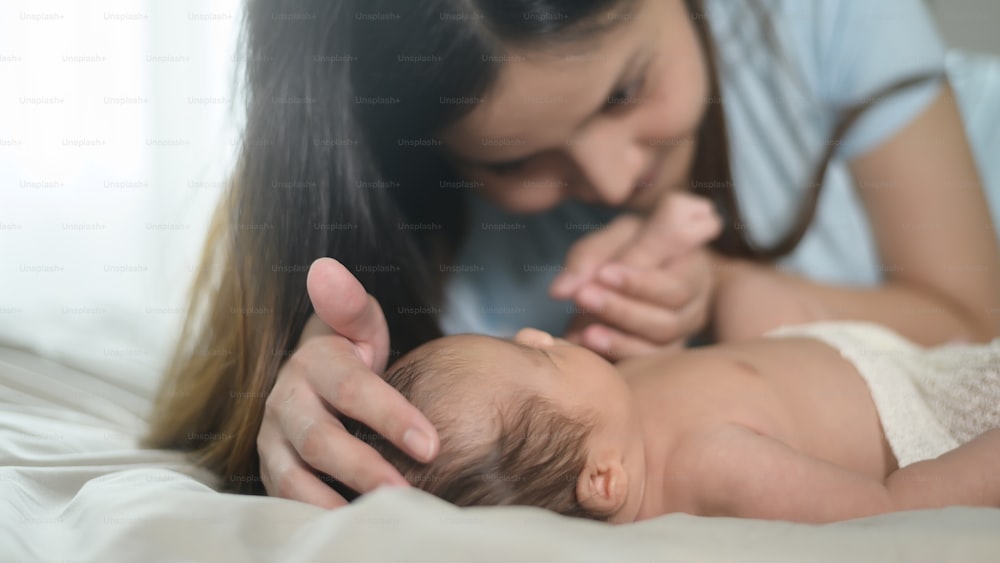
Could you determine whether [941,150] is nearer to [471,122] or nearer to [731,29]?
[731,29]

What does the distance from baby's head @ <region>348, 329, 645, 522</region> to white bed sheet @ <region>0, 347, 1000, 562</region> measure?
94 mm

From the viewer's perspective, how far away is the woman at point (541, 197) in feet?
2.77

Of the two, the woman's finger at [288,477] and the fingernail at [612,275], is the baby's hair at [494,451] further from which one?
the fingernail at [612,275]

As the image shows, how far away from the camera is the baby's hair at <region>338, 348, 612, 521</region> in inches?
25.1

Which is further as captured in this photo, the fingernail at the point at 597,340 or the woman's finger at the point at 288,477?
the fingernail at the point at 597,340

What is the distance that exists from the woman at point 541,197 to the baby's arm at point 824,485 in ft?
0.95

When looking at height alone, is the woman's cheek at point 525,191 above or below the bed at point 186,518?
above

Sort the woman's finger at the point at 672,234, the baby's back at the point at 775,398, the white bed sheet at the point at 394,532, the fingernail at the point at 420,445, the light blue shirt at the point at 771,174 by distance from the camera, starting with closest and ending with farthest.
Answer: the white bed sheet at the point at 394,532 < the fingernail at the point at 420,445 < the baby's back at the point at 775,398 < the woman's finger at the point at 672,234 < the light blue shirt at the point at 771,174

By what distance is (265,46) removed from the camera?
94 centimetres

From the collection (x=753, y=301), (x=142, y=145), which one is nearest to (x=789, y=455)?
(x=753, y=301)

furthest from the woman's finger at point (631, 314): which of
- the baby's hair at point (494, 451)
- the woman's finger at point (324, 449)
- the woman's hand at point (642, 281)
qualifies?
the woman's finger at point (324, 449)

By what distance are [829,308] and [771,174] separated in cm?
34

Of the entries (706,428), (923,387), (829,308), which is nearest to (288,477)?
(706,428)

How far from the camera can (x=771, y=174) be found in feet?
4.61
